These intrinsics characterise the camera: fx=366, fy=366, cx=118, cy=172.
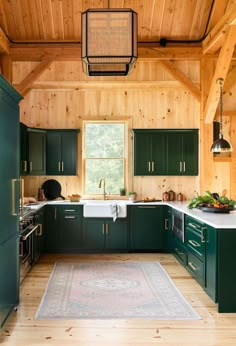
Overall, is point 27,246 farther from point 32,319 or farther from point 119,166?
point 119,166

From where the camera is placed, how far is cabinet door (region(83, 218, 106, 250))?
6621 mm

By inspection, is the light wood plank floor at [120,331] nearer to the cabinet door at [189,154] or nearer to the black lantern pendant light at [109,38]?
the black lantern pendant light at [109,38]

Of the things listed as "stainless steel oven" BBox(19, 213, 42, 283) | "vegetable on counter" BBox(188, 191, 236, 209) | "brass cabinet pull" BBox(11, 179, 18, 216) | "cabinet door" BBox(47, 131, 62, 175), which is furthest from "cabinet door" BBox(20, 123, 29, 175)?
"vegetable on counter" BBox(188, 191, 236, 209)

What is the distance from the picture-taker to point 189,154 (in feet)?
23.2

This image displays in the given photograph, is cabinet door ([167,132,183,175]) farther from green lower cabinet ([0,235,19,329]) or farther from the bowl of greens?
green lower cabinet ([0,235,19,329])

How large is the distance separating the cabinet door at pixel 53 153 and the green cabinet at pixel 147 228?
1.68 meters

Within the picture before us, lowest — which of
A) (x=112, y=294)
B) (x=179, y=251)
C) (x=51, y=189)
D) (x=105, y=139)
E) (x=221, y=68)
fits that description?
(x=112, y=294)

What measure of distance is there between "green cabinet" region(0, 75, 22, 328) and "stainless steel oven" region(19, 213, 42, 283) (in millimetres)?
748

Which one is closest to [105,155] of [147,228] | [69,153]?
[69,153]

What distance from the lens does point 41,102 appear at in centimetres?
726

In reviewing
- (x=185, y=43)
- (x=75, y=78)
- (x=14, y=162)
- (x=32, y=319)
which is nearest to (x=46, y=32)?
(x=75, y=78)

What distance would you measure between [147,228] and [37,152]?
97.6 inches

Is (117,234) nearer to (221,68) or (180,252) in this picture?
(180,252)

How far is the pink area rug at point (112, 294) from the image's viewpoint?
3822 millimetres
